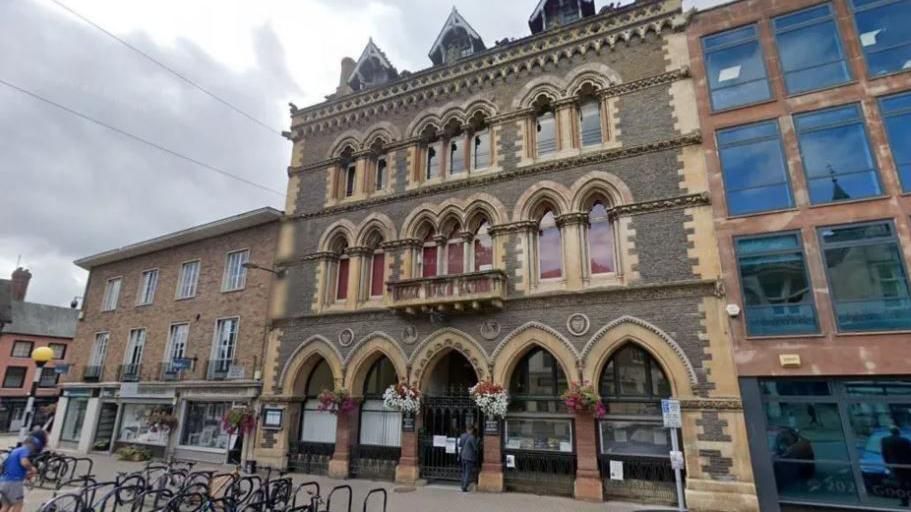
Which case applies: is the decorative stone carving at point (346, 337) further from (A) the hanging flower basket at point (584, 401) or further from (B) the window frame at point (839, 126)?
(B) the window frame at point (839, 126)

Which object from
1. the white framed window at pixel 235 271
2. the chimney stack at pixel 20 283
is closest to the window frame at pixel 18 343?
the chimney stack at pixel 20 283

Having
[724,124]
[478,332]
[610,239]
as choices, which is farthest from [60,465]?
[724,124]

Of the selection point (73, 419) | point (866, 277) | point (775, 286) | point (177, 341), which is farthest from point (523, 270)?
point (73, 419)

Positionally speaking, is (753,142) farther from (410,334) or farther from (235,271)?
(235,271)

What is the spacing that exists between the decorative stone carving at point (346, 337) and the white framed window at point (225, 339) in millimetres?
5371

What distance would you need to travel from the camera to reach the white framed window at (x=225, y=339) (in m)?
18.8

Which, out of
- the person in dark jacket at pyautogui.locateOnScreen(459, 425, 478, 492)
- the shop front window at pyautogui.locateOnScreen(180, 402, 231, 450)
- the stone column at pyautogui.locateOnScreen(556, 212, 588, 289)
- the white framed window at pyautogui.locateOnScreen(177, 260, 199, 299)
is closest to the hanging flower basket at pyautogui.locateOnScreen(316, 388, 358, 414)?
the person in dark jacket at pyautogui.locateOnScreen(459, 425, 478, 492)

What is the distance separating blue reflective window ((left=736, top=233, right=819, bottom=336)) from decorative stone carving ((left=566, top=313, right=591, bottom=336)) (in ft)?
12.1

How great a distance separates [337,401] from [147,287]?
1413 cm

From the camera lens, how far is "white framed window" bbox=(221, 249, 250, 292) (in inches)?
776

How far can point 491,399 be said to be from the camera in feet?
42.1

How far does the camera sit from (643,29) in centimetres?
1433

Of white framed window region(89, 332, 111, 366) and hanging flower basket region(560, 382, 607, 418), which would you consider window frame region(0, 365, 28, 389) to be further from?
hanging flower basket region(560, 382, 607, 418)

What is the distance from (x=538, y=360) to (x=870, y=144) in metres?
9.58
